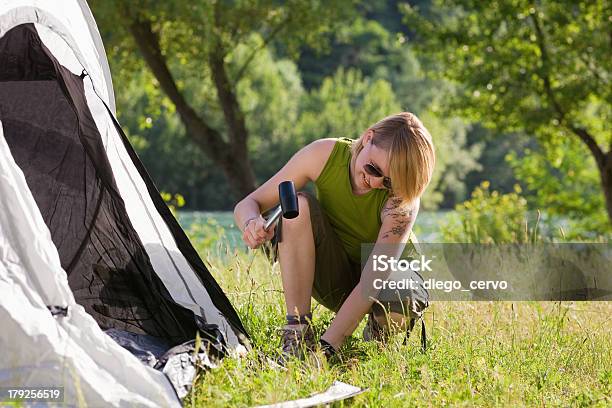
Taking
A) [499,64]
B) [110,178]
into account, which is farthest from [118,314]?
[499,64]

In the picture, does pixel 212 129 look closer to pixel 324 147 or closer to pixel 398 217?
pixel 324 147

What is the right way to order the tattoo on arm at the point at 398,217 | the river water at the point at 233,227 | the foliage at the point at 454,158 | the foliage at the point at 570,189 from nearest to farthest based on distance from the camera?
1. the tattoo on arm at the point at 398,217
2. the river water at the point at 233,227
3. the foliage at the point at 570,189
4. the foliage at the point at 454,158

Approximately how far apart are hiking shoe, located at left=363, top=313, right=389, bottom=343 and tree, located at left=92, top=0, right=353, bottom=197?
5.14m

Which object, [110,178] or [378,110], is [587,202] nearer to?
[110,178]

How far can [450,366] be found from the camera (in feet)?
9.64

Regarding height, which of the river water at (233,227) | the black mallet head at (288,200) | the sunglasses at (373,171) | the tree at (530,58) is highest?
the tree at (530,58)

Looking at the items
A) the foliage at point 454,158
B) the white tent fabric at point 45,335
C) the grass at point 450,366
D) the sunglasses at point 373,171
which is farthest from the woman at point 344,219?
the foliage at point 454,158

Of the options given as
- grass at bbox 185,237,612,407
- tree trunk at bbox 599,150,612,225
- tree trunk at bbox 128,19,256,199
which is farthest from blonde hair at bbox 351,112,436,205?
tree trunk at bbox 599,150,612,225

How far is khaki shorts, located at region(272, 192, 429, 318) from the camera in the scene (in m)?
3.15

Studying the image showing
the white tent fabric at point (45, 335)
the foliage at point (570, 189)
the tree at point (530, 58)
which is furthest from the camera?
the foliage at point (570, 189)

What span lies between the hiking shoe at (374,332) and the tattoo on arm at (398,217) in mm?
372

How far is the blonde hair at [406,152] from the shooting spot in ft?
9.52

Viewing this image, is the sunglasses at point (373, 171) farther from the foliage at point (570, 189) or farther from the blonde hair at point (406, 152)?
the foliage at point (570, 189)

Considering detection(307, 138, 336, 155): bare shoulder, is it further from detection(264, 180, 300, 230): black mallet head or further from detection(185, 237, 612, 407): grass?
detection(185, 237, 612, 407): grass
